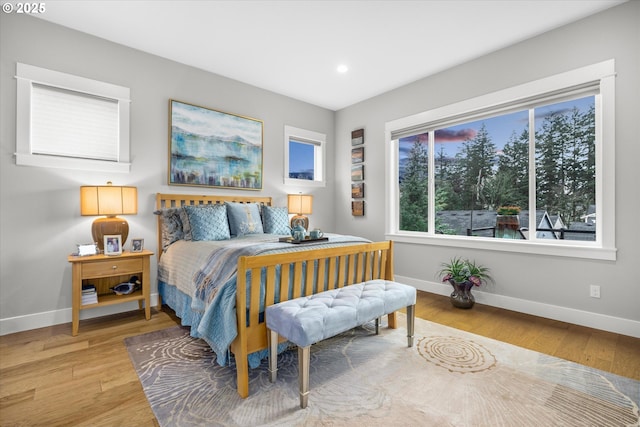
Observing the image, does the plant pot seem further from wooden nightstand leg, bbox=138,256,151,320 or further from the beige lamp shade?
the beige lamp shade

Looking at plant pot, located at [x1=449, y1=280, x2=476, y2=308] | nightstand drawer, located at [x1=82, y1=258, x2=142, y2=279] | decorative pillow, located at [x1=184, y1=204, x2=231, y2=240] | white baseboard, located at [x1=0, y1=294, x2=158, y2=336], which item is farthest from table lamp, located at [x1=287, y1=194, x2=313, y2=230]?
white baseboard, located at [x1=0, y1=294, x2=158, y2=336]

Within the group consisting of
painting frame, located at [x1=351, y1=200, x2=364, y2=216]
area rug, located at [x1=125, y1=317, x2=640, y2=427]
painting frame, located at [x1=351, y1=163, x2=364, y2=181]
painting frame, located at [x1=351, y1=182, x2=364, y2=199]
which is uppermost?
painting frame, located at [x1=351, y1=163, x2=364, y2=181]

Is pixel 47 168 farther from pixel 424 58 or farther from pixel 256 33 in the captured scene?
pixel 424 58

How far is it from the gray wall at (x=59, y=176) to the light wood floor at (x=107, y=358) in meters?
0.37

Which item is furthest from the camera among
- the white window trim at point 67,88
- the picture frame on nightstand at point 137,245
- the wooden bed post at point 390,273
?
the picture frame on nightstand at point 137,245

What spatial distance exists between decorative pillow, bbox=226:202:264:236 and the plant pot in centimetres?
231

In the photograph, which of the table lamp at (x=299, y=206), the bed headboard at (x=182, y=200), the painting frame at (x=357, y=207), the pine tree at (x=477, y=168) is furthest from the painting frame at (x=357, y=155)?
the bed headboard at (x=182, y=200)

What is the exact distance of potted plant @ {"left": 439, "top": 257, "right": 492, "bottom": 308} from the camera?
10.7 feet

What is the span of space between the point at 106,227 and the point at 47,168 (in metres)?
0.73

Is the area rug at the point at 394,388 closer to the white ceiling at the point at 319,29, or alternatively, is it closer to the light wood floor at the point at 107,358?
the light wood floor at the point at 107,358

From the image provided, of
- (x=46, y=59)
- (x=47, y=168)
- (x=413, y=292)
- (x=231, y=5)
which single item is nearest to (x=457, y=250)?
(x=413, y=292)

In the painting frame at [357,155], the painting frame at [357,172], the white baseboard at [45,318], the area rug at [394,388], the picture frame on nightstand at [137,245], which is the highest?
the painting frame at [357,155]

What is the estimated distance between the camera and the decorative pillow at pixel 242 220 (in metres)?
3.27

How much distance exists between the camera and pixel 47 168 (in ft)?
9.03
